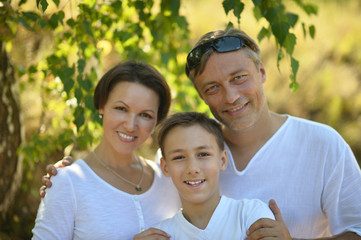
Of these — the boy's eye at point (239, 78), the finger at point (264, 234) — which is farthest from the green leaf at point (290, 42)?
the finger at point (264, 234)

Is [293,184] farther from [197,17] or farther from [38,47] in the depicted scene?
[197,17]

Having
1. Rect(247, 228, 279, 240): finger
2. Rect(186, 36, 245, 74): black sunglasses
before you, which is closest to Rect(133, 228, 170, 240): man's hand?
Rect(247, 228, 279, 240): finger

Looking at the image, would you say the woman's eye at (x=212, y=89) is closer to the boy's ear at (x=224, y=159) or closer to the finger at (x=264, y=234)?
the boy's ear at (x=224, y=159)

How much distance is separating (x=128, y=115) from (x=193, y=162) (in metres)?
0.47

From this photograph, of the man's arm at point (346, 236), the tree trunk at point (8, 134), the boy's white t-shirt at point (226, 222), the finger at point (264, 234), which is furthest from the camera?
the tree trunk at point (8, 134)

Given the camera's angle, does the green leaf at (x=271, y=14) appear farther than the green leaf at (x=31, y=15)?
No

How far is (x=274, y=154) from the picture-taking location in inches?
86.1

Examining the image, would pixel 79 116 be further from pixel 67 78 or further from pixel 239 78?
pixel 239 78

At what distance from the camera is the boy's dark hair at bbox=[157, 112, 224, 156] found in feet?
6.95

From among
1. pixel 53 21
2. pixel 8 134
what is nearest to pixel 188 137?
pixel 53 21

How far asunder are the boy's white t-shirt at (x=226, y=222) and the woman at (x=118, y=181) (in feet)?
0.38

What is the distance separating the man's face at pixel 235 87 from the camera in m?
2.15

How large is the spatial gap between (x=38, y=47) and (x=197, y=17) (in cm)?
333

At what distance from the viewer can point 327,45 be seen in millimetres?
6477
